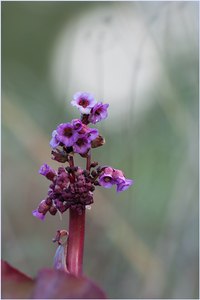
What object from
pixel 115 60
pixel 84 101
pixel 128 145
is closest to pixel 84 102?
pixel 84 101

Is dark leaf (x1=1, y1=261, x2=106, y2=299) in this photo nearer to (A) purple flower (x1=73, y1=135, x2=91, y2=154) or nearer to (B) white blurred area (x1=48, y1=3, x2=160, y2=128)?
(A) purple flower (x1=73, y1=135, x2=91, y2=154)

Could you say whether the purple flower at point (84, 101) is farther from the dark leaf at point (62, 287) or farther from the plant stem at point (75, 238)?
the dark leaf at point (62, 287)

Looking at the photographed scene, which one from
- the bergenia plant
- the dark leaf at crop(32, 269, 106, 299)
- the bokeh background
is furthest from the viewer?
the bokeh background

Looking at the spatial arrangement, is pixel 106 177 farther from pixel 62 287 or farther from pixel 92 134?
pixel 62 287

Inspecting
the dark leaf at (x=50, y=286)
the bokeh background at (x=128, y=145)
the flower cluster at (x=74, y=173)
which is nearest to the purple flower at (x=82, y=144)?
the flower cluster at (x=74, y=173)

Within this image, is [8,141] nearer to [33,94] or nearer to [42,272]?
[33,94]

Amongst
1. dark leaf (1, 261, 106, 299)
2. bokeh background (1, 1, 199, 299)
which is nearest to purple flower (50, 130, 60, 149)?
dark leaf (1, 261, 106, 299)
